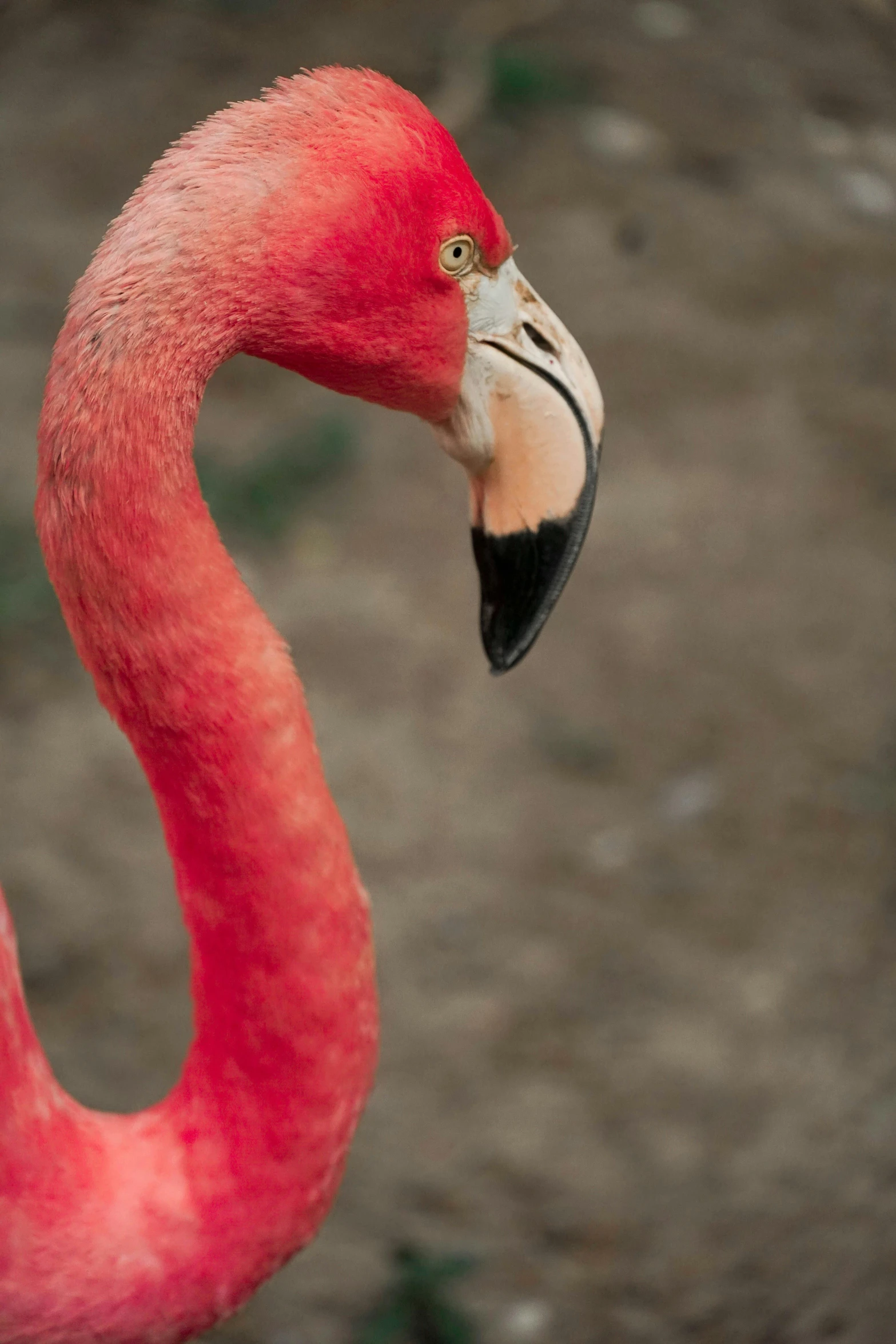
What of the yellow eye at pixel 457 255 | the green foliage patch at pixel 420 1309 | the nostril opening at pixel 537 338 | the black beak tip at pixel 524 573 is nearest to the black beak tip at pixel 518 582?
the black beak tip at pixel 524 573

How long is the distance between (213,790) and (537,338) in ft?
2.07

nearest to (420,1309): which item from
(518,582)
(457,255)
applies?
(518,582)

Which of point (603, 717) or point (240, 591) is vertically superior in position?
point (603, 717)

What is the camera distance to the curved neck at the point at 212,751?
125 cm

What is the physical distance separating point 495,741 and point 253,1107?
2001mm

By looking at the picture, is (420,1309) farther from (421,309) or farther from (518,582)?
(421,309)

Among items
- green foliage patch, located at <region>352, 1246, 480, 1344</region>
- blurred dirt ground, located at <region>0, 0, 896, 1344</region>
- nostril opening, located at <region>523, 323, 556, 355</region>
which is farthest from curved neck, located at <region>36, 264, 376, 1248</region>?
blurred dirt ground, located at <region>0, 0, 896, 1344</region>

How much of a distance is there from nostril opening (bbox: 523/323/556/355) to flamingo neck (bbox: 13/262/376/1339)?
1.35 ft

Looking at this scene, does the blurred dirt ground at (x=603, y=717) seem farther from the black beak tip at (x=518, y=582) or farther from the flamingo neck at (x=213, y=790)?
the black beak tip at (x=518, y=582)

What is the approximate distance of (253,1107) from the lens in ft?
4.95

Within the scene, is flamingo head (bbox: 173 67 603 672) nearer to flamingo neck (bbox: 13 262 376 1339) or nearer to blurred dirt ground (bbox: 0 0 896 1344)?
flamingo neck (bbox: 13 262 376 1339)

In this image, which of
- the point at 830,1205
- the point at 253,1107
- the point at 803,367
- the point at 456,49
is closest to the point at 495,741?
the point at 830,1205

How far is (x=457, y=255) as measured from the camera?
1.44 m

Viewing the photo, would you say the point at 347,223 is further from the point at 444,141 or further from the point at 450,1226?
the point at 450,1226
